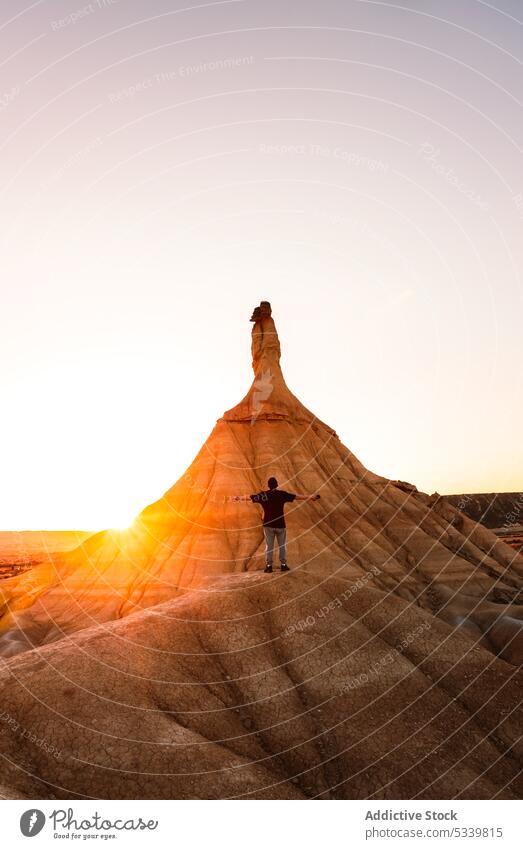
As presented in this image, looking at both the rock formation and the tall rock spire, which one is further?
the tall rock spire

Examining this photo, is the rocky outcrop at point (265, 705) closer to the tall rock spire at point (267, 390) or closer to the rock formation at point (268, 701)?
the rock formation at point (268, 701)

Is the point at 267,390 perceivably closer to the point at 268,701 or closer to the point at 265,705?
the point at 268,701

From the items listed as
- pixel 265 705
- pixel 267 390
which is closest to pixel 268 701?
pixel 265 705

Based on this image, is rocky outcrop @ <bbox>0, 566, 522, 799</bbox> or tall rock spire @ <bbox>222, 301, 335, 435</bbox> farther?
tall rock spire @ <bbox>222, 301, 335, 435</bbox>

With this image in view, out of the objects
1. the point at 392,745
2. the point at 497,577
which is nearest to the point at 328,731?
the point at 392,745

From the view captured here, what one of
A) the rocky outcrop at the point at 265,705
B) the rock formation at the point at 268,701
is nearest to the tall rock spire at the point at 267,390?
the rock formation at the point at 268,701

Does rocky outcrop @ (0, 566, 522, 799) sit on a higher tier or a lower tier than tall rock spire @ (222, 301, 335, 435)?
lower

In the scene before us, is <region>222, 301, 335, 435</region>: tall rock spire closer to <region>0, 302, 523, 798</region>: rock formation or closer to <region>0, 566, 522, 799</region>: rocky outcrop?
<region>0, 302, 523, 798</region>: rock formation

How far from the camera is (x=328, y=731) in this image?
14.3m

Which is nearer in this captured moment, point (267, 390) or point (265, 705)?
point (265, 705)

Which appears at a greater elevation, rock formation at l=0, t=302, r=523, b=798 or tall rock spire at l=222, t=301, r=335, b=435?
tall rock spire at l=222, t=301, r=335, b=435

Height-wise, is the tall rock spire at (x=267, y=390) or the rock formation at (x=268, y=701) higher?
the tall rock spire at (x=267, y=390)

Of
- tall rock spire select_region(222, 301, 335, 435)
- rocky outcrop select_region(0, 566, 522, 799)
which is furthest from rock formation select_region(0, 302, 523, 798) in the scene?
tall rock spire select_region(222, 301, 335, 435)

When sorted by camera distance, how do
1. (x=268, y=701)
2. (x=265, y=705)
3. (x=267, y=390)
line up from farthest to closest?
(x=267, y=390), (x=268, y=701), (x=265, y=705)
